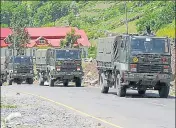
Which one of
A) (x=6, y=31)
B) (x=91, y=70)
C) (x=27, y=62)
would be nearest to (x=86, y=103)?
(x=27, y=62)

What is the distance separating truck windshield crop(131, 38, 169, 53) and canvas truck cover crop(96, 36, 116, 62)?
2.58m

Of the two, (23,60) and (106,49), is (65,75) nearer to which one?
(106,49)

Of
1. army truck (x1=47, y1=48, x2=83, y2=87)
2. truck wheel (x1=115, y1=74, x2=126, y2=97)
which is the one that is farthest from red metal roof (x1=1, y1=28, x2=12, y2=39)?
truck wheel (x1=115, y1=74, x2=126, y2=97)

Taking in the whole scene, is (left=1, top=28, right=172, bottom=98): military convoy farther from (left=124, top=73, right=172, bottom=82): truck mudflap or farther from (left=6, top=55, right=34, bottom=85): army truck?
(left=6, top=55, right=34, bottom=85): army truck

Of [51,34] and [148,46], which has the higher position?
[51,34]

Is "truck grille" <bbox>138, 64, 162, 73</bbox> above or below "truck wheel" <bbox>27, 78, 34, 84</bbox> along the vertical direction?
above

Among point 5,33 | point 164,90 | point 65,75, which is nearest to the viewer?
point 164,90

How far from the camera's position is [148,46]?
26.6m

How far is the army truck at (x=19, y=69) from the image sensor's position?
164ft

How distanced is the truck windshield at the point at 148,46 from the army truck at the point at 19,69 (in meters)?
24.7

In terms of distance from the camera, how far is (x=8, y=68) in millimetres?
52031

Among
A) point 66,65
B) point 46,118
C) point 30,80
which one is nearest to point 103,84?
point 66,65

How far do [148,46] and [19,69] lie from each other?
25279 millimetres

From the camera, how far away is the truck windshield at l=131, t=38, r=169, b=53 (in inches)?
1045
